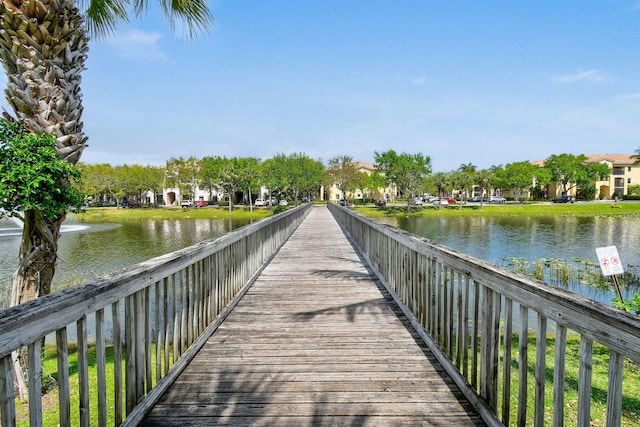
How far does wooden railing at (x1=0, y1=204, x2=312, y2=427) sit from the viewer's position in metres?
1.58

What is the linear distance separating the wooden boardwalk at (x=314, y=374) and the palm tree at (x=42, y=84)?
8.99ft

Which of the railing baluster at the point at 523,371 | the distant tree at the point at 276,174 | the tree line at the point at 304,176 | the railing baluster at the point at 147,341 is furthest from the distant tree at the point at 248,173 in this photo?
the railing baluster at the point at 523,371

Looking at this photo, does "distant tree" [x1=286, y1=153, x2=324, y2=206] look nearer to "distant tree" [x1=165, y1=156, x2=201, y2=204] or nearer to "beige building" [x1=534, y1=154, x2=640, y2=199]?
"distant tree" [x1=165, y1=156, x2=201, y2=204]

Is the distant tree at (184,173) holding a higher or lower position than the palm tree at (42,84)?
higher

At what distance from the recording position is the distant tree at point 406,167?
2137 inches

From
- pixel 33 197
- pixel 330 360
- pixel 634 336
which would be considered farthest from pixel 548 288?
pixel 33 197

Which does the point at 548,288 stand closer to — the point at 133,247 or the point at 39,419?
the point at 39,419

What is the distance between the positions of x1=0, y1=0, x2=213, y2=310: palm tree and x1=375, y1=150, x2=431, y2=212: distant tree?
5125 centimetres

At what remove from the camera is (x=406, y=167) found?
54.0 m

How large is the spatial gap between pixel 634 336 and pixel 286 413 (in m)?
2.03

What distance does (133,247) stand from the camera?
24469 millimetres

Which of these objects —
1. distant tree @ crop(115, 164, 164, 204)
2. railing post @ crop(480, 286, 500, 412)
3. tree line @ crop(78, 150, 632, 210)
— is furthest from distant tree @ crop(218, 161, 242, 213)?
railing post @ crop(480, 286, 500, 412)

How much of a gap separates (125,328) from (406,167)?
53786 mm

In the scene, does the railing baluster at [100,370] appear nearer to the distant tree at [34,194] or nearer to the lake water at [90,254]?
the distant tree at [34,194]
